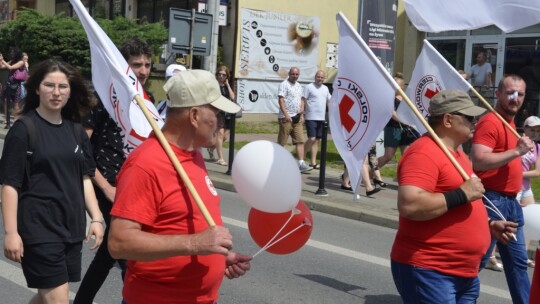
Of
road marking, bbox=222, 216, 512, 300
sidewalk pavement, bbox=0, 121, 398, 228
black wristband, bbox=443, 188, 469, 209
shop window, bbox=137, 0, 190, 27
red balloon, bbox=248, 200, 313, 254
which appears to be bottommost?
road marking, bbox=222, 216, 512, 300

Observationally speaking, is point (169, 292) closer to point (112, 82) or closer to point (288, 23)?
point (112, 82)

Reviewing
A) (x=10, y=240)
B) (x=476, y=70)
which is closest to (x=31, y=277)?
(x=10, y=240)

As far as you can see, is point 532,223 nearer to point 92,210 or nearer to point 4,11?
point 92,210

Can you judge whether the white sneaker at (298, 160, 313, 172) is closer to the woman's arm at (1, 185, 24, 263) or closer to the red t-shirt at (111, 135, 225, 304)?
the woman's arm at (1, 185, 24, 263)

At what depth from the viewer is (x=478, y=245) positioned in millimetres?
4066

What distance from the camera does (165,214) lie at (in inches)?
119

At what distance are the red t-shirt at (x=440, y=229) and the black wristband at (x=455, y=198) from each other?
7cm

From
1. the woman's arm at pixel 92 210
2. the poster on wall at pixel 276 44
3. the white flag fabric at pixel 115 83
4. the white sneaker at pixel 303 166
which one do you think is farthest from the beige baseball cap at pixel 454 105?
the poster on wall at pixel 276 44

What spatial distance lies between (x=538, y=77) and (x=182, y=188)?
17.7 m

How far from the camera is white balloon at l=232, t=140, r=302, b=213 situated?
3.52 metres

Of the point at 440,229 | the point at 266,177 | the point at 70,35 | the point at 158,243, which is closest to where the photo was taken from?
the point at 158,243

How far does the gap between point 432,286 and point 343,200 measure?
703cm

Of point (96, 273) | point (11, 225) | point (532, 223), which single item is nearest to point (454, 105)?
point (532, 223)

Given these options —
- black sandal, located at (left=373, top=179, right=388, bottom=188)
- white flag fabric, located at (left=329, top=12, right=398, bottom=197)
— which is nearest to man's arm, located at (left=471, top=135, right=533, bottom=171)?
white flag fabric, located at (left=329, top=12, right=398, bottom=197)
